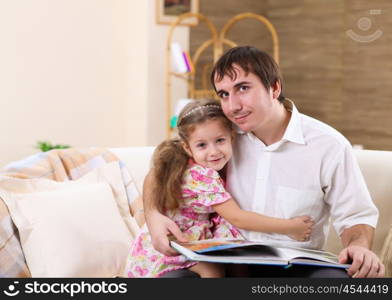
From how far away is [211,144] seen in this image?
→ 77.4 inches

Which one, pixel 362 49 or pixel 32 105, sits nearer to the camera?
pixel 32 105

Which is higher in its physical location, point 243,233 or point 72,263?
point 243,233

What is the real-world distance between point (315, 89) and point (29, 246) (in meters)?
3.94

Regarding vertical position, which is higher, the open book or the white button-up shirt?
the white button-up shirt

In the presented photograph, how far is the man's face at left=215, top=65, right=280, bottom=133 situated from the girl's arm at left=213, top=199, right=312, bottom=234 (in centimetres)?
24

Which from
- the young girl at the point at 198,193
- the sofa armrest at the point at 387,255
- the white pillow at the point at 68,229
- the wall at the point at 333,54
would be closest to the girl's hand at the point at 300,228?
the young girl at the point at 198,193

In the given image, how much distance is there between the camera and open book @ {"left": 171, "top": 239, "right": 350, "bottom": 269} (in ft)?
5.32

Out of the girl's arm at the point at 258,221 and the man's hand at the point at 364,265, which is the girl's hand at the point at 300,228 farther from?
the man's hand at the point at 364,265

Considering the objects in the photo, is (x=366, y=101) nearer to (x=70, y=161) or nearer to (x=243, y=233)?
(x=70, y=161)

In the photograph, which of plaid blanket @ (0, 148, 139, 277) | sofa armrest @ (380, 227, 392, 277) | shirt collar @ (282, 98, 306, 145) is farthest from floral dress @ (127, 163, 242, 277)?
sofa armrest @ (380, 227, 392, 277)

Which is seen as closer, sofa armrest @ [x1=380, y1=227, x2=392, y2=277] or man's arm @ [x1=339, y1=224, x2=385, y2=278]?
man's arm @ [x1=339, y1=224, x2=385, y2=278]

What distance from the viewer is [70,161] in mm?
2803

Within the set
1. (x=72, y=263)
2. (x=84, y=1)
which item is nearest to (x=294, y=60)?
(x=84, y=1)

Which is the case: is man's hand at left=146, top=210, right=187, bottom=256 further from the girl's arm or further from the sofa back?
the sofa back
